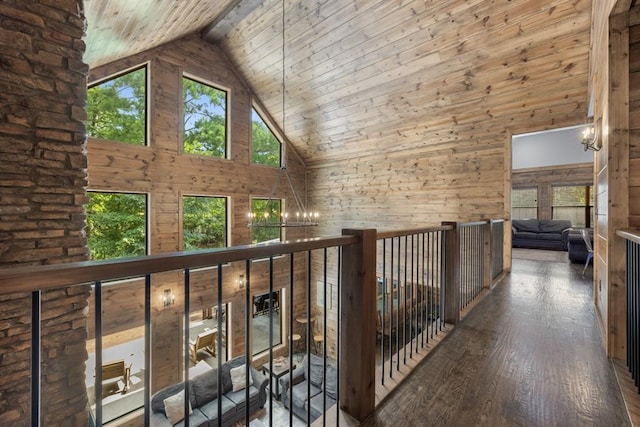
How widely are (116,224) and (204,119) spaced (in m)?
2.85

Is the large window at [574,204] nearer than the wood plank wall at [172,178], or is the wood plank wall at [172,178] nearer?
the wood plank wall at [172,178]

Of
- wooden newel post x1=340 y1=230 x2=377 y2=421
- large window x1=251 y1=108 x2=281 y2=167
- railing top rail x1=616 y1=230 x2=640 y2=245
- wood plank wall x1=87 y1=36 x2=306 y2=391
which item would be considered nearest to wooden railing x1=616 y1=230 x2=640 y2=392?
railing top rail x1=616 y1=230 x2=640 y2=245

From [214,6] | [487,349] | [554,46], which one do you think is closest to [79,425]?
[487,349]

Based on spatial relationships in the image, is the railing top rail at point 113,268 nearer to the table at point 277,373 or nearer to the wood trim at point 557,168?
the table at point 277,373

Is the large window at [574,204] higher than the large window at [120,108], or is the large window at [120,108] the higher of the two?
the large window at [120,108]

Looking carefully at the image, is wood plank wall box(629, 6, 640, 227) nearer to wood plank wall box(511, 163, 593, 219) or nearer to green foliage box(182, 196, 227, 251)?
green foliage box(182, 196, 227, 251)

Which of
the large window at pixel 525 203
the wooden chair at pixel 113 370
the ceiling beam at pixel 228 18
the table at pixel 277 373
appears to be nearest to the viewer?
the ceiling beam at pixel 228 18

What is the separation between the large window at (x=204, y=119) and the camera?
242 inches

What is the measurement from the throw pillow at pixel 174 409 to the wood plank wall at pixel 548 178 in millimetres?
10986

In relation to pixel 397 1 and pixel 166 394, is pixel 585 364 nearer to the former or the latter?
pixel 397 1

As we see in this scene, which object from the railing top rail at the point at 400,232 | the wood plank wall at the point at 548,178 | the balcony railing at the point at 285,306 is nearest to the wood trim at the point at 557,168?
the wood plank wall at the point at 548,178

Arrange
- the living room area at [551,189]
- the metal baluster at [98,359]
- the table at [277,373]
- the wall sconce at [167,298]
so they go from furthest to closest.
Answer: the living room area at [551,189], the table at [277,373], the wall sconce at [167,298], the metal baluster at [98,359]

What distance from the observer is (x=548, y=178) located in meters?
9.12

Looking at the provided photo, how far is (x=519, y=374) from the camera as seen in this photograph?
199 centimetres
